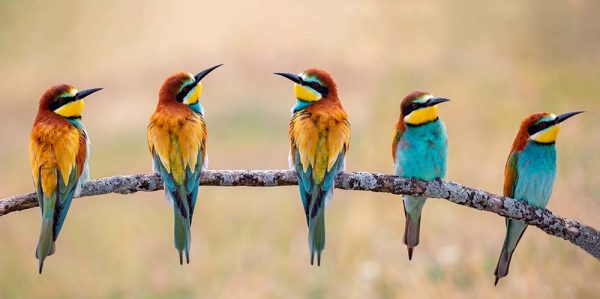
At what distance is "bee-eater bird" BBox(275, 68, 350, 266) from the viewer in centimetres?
267

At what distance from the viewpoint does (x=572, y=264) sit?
425 centimetres

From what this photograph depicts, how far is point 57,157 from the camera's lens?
8.96 feet

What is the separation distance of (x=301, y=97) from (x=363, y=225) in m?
1.68

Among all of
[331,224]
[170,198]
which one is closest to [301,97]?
[170,198]

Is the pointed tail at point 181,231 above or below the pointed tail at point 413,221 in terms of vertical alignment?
above

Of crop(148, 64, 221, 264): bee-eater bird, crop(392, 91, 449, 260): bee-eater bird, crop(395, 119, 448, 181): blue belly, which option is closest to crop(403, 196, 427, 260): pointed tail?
crop(392, 91, 449, 260): bee-eater bird

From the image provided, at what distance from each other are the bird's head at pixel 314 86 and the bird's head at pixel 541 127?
32.2 inches

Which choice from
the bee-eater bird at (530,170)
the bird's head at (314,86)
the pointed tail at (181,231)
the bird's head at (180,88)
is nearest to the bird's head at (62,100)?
the bird's head at (180,88)

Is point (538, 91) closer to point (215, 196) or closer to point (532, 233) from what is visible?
point (532, 233)

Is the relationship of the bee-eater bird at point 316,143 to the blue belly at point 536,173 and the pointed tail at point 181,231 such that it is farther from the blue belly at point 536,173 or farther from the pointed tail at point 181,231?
the blue belly at point 536,173

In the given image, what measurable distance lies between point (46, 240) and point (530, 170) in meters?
1.88

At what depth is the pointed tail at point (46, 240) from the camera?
2605mm

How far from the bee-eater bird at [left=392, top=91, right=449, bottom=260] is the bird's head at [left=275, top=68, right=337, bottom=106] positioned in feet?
1.11

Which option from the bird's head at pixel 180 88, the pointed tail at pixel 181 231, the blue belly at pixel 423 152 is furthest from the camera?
the blue belly at pixel 423 152
